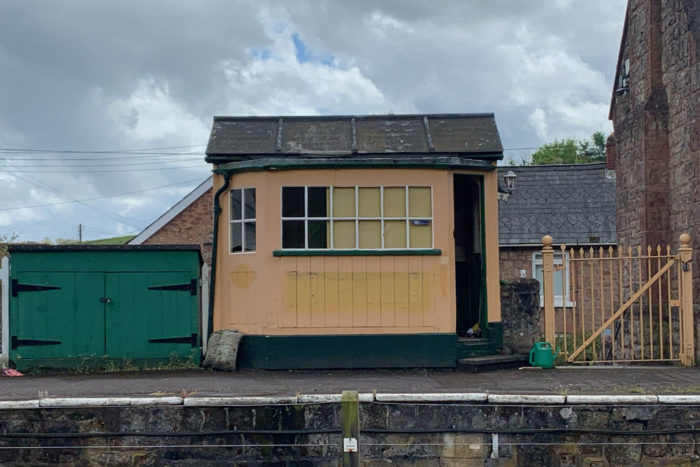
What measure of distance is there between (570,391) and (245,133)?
656 cm

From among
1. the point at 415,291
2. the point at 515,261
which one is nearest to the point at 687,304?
the point at 415,291

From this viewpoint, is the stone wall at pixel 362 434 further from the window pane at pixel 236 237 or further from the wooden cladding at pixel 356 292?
the window pane at pixel 236 237

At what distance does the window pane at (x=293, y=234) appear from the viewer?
37.9 feet

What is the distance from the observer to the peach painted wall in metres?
11.4

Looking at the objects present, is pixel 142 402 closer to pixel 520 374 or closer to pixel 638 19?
pixel 520 374

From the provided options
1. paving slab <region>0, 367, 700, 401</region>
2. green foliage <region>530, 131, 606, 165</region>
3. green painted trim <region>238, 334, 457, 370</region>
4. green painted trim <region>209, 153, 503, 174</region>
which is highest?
green foliage <region>530, 131, 606, 165</region>

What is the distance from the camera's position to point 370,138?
12.4m

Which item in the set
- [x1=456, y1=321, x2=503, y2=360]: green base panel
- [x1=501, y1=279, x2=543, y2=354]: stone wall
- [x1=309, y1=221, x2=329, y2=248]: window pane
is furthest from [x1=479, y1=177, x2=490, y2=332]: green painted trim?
[x1=309, y1=221, x2=329, y2=248]: window pane

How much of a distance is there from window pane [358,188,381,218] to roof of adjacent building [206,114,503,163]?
26.1 inches

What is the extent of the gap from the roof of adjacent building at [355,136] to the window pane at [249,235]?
1084 mm

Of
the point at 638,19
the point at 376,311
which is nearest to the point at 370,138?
the point at 376,311

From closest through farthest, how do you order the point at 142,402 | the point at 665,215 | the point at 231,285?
the point at 142,402 < the point at 231,285 < the point at 665,215

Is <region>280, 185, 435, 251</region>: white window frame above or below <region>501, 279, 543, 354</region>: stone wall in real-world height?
above

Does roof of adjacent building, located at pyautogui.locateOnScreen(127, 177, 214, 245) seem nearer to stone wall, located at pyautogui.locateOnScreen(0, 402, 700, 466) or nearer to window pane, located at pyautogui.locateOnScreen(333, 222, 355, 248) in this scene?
window pane, located at pyautogui.locateOnScreen(333, 222, 355, 248)
